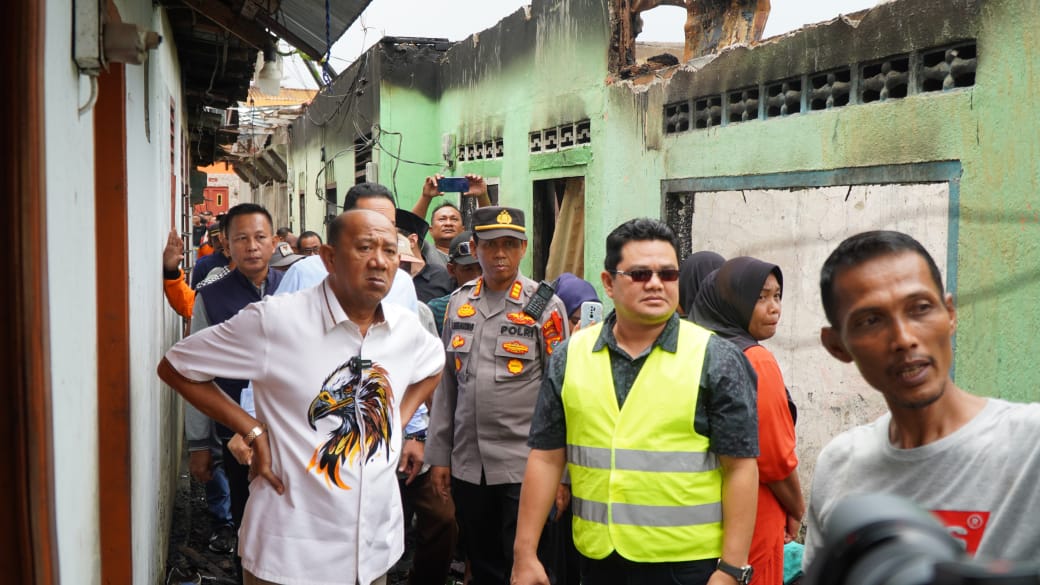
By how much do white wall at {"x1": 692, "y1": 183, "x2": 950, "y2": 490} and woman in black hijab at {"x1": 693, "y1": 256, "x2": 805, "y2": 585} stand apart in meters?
1.69

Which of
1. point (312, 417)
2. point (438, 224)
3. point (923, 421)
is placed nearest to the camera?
point (923, 421)

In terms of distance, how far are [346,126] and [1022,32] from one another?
A: 12890mm

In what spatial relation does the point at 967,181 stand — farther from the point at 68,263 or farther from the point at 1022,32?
the point at 68,263

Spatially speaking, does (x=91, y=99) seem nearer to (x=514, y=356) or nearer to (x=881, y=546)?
(x=514, y=356)

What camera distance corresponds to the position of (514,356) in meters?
4.52

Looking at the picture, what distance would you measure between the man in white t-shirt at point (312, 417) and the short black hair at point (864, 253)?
1689mm

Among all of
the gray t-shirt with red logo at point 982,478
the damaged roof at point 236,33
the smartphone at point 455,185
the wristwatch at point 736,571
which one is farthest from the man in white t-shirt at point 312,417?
the smartphone at point 455,185

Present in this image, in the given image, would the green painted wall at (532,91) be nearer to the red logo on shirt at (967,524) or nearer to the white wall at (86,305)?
the white wall at (86,305)

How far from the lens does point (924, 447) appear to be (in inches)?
70.8

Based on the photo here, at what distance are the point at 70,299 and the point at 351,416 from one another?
1025 mm

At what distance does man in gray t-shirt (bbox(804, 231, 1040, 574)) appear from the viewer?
66.4 inches

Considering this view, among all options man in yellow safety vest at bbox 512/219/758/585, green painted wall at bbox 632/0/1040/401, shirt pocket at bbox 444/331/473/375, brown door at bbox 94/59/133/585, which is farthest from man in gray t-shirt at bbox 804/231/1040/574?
green painted wall at bbox 632/0/1040/401

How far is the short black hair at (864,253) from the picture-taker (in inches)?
73.9

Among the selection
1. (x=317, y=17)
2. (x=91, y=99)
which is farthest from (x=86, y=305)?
(x=317, y=17)
